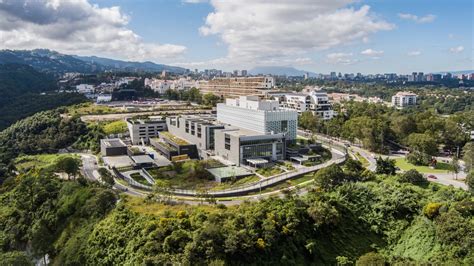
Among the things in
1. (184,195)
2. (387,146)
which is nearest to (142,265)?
(184,195)

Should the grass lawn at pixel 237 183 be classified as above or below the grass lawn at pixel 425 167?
below

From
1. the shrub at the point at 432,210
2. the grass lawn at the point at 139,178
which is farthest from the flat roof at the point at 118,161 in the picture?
the shrub at the point at 432,210

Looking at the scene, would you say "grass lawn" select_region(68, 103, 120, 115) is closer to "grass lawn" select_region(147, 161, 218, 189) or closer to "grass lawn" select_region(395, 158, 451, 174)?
"grass lawn" select_region(147, 161, 218, 189)

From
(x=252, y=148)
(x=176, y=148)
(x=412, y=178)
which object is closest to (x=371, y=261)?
(x=412, y=178)

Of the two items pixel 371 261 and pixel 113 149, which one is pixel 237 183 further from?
pixel 113 149

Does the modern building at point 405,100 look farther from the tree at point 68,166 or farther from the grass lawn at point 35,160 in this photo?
the tree at point 68,166

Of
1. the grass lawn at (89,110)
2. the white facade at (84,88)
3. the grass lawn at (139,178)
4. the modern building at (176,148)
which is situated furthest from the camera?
the white facade at (84,88)

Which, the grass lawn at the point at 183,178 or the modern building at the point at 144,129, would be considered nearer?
Answer: the grass lawn at the point at 183,178
